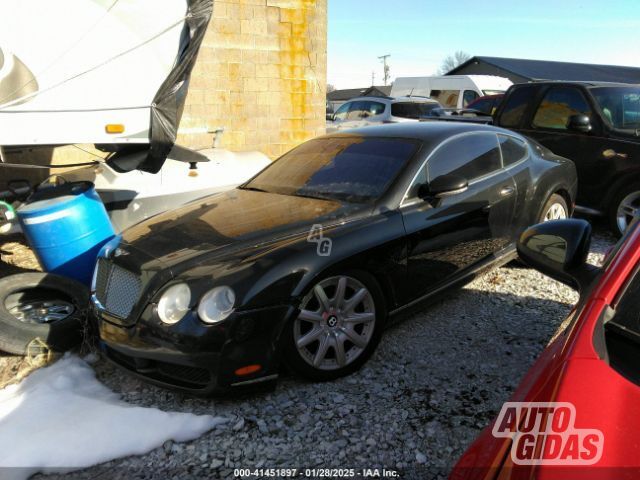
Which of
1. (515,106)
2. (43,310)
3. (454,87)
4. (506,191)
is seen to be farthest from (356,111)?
(43,310)

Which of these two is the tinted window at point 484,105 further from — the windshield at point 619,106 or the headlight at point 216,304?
the headlight at point 216,304

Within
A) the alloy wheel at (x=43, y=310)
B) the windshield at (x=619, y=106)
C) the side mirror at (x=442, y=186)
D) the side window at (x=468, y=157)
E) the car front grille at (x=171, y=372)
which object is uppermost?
the windshield at (x=619, y=106)

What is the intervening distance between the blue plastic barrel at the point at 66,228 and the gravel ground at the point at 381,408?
1.14 metres

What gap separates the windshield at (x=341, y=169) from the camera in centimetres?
352

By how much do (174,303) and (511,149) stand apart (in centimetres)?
331

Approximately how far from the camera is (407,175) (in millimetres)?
3480

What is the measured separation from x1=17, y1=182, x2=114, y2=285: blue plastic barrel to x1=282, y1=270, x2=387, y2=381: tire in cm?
223

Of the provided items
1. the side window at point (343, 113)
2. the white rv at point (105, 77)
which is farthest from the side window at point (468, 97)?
the white rv at point (105, 77)

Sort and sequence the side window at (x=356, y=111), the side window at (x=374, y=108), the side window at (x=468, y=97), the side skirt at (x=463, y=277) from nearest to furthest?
1. the side skirt at (x=463, y=277)
2. the side window at (x=374, y=108)
3. the side window at (x=356, y=111)
4. the side window at (x=468, y=97)

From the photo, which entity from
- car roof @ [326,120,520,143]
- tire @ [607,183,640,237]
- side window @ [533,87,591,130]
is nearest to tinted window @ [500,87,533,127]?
side window @ [533,87,591,130]

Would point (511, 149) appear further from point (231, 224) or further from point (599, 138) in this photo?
point (231, 224)

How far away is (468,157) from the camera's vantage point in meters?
3.99

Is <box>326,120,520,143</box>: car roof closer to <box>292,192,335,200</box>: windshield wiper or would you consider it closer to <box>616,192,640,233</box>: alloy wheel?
<box>292,192,335,200</box>: windshield wiper

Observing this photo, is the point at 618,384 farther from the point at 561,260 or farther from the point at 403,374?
the point at 403,374
